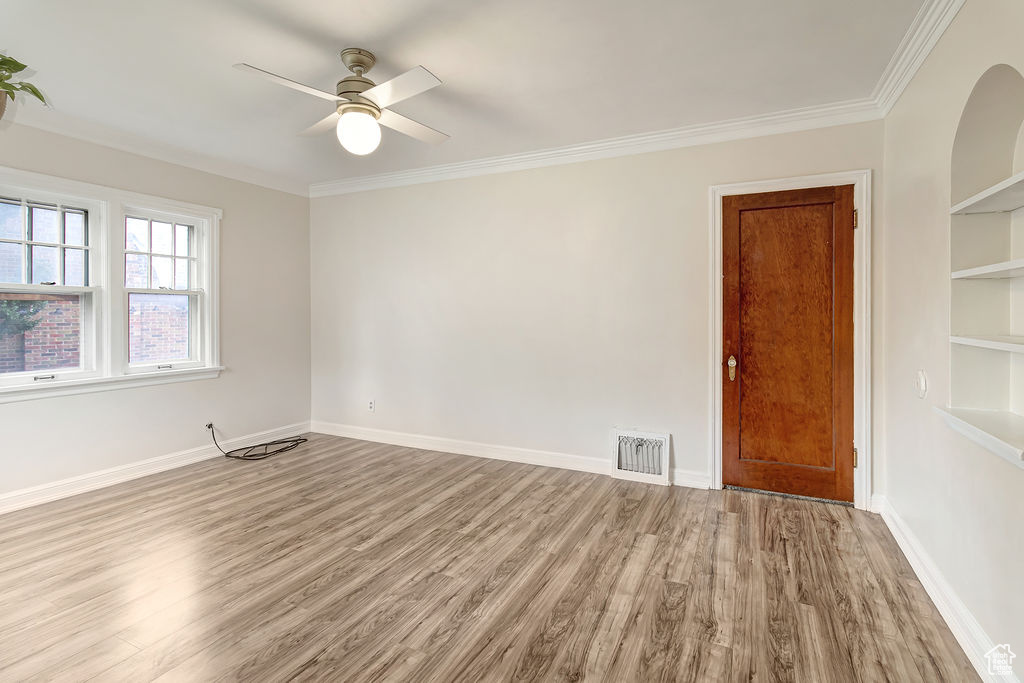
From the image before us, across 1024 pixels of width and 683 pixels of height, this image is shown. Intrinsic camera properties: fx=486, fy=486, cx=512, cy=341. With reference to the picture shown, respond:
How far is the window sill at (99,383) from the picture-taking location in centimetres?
325

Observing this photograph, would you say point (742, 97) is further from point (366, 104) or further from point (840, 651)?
point (840, 651)

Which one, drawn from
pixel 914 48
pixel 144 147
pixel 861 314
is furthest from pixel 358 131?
pixel 861 314

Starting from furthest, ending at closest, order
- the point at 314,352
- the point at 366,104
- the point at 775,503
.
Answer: the point at 314,352
the point at 775,503
the point at 366,104

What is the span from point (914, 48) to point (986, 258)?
48.1 inches

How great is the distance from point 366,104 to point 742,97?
7.60 ft

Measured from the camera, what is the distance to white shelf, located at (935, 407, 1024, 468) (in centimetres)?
148

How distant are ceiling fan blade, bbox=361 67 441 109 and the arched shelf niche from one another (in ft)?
7.20

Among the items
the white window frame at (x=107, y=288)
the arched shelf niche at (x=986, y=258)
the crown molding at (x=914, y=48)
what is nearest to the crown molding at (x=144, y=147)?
the white window frame at (x=107, y=288)

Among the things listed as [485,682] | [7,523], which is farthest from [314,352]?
[485,682]

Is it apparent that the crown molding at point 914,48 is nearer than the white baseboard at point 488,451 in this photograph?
Yes

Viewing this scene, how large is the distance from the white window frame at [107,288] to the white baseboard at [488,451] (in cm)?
145

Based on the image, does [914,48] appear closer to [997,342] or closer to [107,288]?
[997,342]

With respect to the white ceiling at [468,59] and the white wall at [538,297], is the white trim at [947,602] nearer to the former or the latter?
the white wall at [538,297]

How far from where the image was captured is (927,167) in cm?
237
